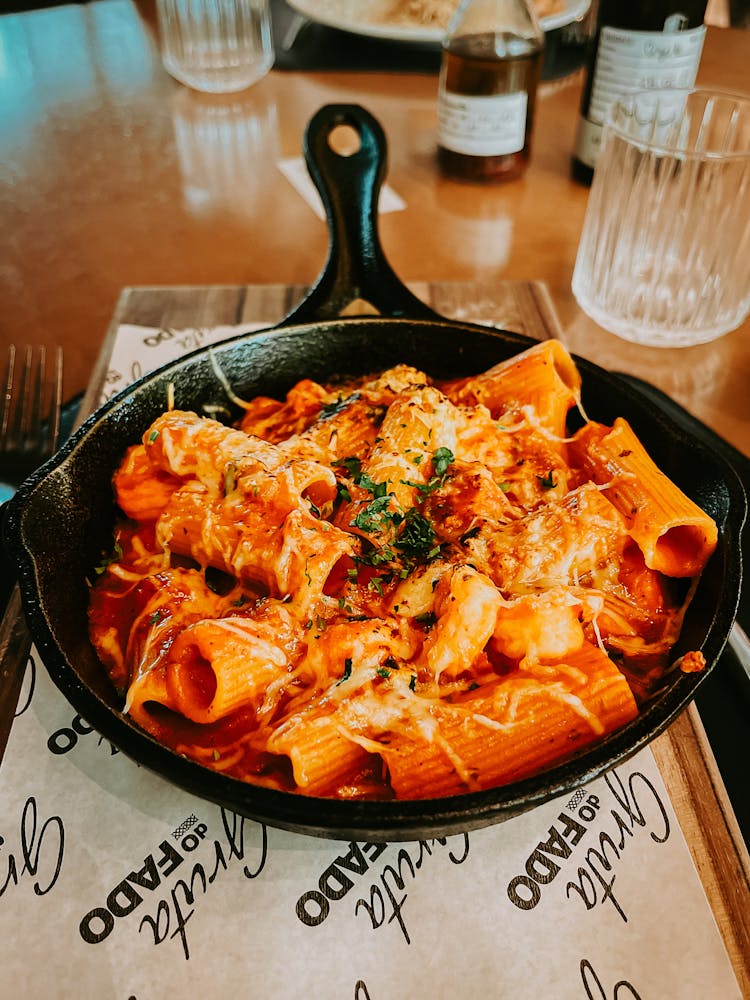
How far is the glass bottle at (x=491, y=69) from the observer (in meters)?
2.59

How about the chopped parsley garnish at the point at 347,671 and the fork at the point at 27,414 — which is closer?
the chopped parsley garnish at the point at 347,671

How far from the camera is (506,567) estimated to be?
122cm

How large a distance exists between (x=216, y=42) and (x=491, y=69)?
5.23 ft

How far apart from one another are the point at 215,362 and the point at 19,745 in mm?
810

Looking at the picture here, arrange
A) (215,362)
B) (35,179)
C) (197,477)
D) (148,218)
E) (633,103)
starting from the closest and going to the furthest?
(197,477), (215,362), (633,103), (148,218), (35,179)

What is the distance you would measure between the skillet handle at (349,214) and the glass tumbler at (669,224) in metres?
0.71

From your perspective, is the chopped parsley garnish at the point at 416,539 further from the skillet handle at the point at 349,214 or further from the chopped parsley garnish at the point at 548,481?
the skillet handle at the point at 349,214

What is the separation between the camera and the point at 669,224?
220cm

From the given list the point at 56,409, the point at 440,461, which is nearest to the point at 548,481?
the point at 440,461

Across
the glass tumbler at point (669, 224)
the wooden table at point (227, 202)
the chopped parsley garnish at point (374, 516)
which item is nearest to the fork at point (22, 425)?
the wooden table at point (227, 202)

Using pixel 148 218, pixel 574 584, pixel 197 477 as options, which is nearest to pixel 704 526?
pixel 574 584

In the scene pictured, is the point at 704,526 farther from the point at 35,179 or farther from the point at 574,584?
the point at 35,179

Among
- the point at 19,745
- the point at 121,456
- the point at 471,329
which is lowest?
the point at 19,745

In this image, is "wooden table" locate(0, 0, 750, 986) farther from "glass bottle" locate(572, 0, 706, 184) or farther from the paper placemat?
the paper placemat
